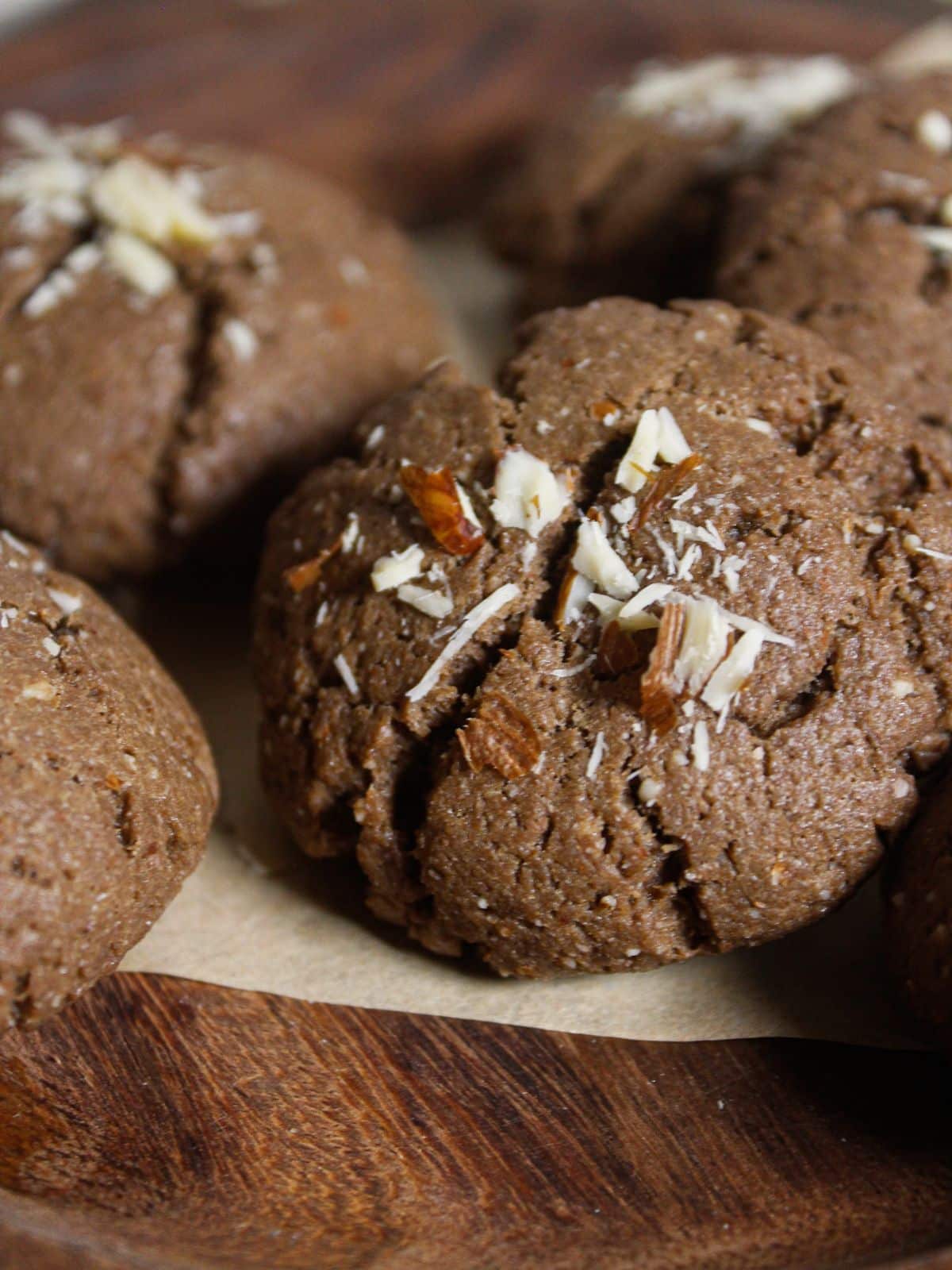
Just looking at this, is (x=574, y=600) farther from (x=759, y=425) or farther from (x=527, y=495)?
(x=759, y=425)

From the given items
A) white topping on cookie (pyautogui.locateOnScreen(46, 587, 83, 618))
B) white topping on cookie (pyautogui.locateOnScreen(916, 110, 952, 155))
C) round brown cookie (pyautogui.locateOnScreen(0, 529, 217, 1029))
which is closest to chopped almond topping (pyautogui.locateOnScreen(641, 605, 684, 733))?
round brown cookie (pyautogui.locateOnScreen(0, 529, 217, 1029))

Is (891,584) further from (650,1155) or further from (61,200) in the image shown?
(61,200)

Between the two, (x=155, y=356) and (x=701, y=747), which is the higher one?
(x=155, y=356)

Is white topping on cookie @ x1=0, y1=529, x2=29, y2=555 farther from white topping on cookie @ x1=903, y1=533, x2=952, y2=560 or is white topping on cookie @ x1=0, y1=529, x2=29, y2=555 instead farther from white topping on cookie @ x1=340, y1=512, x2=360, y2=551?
white topping on cookie @ x1=903, y1=533, x2=952, y2=560

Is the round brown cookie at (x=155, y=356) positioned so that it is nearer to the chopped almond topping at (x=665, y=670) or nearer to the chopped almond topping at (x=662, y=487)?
the chopped almond topping at (x=662, y=487)

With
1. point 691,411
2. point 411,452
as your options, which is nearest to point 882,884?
point 691,411

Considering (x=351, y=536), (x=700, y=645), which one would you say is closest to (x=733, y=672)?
(x=700, y=645)
